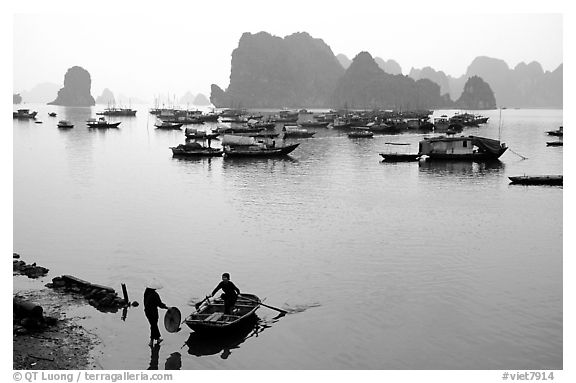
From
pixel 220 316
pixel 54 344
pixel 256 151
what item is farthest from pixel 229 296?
pixel 256 151

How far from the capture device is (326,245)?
880 inches

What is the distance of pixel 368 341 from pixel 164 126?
9154 cm

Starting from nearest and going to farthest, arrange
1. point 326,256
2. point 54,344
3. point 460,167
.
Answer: point 54,344, point 326,256, point 460,167

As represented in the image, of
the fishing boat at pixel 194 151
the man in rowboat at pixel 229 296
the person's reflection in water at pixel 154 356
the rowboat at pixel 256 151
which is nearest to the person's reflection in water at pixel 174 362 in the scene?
the person's reflection in water at pixel 154 356

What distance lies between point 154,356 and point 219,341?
1.53 m

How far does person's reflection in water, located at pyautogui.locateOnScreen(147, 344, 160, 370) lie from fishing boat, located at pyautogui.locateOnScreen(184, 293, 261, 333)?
2.89 feet

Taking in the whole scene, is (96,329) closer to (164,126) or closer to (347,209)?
(347,209)

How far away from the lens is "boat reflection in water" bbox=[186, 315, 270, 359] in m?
12.9

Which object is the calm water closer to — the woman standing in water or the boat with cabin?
the woman standing in water

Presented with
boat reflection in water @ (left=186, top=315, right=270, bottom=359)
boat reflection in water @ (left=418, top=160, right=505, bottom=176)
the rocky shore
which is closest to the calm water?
boat reflection in water @ (left=186, top=315, right=270, bottom=359)

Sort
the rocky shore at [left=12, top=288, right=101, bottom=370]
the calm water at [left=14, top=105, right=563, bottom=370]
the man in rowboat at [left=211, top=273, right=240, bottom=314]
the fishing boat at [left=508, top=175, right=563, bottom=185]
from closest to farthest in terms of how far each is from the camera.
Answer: the rocky shore at [left=12, top=288, right=101, bottom=370]
the calm water at [left=14, top=105, right=563, bottom=370]
the man in rowboat at [left=211, top=273, right=240, bottom=314]
the fishing boat at [left=508, top=175, right=563, bottom=185]

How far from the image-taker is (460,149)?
49.4 metres

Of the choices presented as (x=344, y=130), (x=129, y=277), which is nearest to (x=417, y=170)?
(x=129, y=277)

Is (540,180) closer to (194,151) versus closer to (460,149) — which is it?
(460,149)
